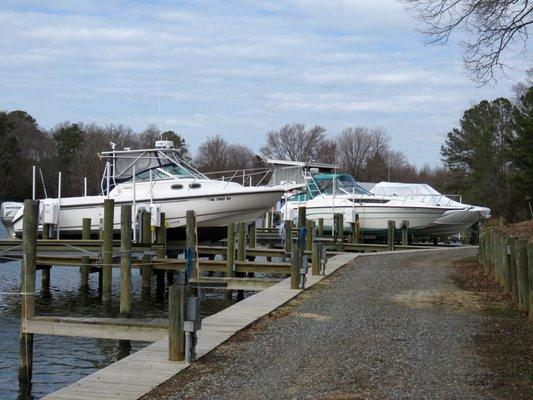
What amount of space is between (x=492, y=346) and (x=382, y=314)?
2.82 meters

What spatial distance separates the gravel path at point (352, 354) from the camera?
736cm

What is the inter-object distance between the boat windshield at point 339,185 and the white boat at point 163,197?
9584 millimetres

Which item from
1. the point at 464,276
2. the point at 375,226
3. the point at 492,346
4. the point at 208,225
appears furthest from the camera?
the point at 375,226

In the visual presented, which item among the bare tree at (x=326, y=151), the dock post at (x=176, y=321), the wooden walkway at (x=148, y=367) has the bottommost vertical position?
the wooden walkway at (x=148, y=367)

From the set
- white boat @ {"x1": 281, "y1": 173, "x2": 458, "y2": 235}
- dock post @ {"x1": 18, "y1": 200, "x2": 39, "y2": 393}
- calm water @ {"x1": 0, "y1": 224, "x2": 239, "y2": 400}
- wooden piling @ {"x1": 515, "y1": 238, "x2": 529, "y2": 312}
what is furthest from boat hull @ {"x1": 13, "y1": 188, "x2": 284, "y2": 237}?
wooden piling @ {"x1": 515, "y1": 238, "x2": 529, "y2": 312}

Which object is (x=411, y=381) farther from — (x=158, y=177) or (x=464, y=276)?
(x=158, y=177)

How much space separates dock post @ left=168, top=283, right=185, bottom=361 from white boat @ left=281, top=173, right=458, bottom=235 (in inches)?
999

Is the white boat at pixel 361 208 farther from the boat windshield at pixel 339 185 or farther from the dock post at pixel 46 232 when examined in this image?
the dock post at pixel 46 232

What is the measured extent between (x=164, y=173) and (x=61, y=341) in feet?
38.0

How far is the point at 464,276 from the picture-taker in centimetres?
1861

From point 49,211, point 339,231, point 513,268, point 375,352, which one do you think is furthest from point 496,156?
point 375,352

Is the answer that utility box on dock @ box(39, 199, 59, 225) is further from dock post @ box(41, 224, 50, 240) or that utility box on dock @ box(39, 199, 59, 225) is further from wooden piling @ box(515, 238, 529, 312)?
wooden piling @ box(515, 238, 529, 312)

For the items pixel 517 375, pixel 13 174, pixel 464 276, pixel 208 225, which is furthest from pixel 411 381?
pixel 13 174

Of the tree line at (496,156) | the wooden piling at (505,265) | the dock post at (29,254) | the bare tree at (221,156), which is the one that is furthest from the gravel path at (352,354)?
the bare tree at (221,156)
